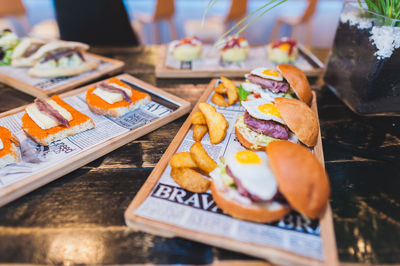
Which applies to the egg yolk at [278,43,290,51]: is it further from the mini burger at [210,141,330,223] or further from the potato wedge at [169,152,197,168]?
the potato wedge at [169,152,197,168]

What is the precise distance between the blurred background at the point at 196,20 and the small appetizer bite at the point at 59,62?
3.18 metres

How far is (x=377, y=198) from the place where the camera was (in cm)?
181

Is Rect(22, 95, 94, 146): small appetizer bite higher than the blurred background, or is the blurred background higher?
the blurred background

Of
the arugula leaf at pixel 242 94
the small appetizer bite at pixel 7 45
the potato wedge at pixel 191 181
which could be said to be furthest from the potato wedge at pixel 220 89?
the small appetizer bite at pixel 7 45

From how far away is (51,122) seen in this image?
2.18 metres

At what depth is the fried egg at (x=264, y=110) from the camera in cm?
210

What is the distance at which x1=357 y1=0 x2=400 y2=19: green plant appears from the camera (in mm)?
2238

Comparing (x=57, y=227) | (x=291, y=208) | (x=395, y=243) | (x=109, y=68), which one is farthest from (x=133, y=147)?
(x=395, y=243)

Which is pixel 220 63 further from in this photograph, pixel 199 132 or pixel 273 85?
pixel 199 132

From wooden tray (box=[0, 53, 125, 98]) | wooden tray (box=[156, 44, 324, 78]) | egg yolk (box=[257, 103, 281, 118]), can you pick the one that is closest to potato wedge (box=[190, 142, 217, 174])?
egg yolk (box=[257, 103, 281, 118])

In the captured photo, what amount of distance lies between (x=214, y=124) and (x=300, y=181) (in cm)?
91

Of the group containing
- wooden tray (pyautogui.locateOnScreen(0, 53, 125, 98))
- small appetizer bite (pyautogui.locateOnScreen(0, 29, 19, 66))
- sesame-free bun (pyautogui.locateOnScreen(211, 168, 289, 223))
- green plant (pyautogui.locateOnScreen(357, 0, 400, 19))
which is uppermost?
green plant (pyautogui.locateOnScreen(357, 0, 400, 19))

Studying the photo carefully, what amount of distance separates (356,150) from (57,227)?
221 cm

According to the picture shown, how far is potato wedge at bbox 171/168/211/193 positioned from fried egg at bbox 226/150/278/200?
198mm
